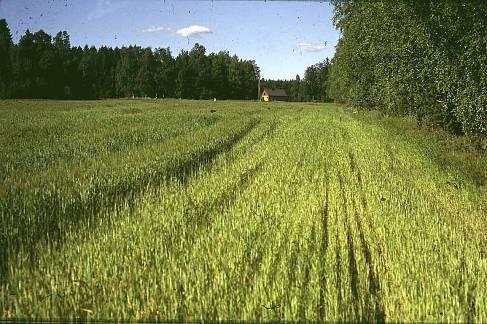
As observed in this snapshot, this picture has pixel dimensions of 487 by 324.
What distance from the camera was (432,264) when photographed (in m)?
5.73

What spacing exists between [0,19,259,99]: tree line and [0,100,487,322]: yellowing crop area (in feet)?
257

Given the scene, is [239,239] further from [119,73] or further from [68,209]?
[119,73]

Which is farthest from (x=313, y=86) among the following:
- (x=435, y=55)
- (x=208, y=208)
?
(x=208, y=208)

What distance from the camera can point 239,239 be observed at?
6.56 m

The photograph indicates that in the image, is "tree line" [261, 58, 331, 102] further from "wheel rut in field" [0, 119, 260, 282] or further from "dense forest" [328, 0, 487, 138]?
"wheel rut in field" [0, 119, 260, 282]

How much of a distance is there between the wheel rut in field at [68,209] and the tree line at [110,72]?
77948 millimetres

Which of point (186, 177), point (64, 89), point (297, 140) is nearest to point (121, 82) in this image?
point (64, 89)

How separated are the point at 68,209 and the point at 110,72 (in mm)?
110181

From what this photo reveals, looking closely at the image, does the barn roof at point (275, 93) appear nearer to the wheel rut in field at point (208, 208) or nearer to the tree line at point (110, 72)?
the tree line at point (110, 72)

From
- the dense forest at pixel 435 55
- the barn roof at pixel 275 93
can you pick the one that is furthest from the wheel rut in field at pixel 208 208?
the barn roof at pixel 275 93

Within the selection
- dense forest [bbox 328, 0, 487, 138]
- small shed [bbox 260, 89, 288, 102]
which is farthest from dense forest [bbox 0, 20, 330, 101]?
dense forest [bbox 328, 0, 487, 138]

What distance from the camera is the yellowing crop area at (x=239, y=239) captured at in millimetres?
4637

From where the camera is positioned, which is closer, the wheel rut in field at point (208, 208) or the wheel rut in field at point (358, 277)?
the wheel rut in field at point (358, 277)

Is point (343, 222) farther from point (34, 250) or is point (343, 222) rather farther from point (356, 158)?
point (356, 158)
